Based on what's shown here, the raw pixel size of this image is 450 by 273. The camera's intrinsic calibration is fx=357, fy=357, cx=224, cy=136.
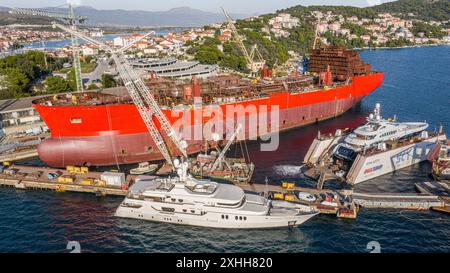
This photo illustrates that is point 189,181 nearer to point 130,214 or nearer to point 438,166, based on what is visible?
point 130,214

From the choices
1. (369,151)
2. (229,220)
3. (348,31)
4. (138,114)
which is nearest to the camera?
(229,220)

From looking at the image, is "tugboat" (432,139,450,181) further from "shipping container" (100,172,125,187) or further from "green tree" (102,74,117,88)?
"green tree" (102,74,117,88)

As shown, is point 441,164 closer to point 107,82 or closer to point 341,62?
point 341,62

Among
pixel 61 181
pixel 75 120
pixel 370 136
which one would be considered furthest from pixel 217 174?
pixel 370 136

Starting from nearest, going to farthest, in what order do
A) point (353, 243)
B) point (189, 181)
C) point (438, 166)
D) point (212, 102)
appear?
point (353, 243)
point (189, 181)
point (438, 166)
point (212, 102)

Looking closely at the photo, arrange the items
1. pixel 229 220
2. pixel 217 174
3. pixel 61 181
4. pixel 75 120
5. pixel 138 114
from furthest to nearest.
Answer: pixel 138 114, pixel 75 120, pixel 217 174, pixel 61 181, pixel 229 220

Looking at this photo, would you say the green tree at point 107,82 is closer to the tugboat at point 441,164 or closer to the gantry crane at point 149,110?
the gantry crane at point 149,110

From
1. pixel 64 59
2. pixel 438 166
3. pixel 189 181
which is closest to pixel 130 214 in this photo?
pixel 189 181
